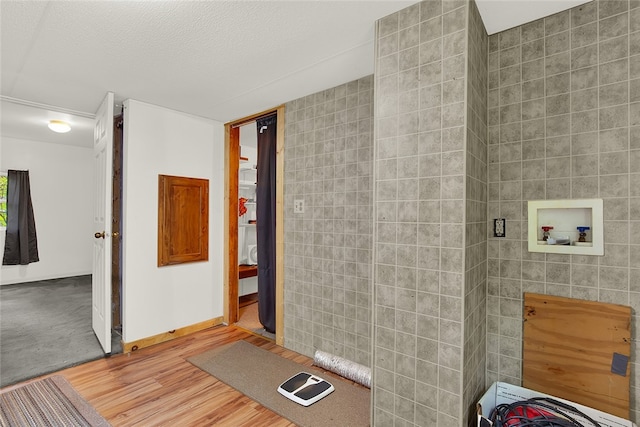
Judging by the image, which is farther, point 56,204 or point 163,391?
point 56,204

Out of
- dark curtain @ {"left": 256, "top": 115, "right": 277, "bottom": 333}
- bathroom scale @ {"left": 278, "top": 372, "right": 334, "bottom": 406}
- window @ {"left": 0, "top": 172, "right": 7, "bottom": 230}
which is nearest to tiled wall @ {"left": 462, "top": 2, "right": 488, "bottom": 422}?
bathroom scale @ {"left": 278, "top": 372, "right": 334, "bottom": 406}

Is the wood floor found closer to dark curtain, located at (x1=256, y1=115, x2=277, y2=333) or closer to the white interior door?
the white interior door

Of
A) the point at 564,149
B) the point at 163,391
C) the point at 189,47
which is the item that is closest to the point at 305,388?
the point at 163,391

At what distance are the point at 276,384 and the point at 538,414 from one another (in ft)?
5.34

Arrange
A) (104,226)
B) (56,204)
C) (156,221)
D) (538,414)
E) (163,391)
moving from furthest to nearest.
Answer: (56,204) < (156,221) < (104,226) < (163,391) < (538,414)

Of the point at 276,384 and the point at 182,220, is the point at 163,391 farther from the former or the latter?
the point at 182,220

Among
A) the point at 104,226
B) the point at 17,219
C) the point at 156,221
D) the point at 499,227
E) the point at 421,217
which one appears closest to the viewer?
the point at 421,217

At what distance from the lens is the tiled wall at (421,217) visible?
145 cm

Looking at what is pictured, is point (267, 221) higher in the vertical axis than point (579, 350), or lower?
higher

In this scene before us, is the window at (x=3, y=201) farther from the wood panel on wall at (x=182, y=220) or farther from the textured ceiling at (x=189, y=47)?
the wood panel on wall at (x=182, y=220)

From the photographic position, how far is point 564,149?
161cm

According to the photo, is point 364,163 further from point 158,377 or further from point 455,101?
point 158,377

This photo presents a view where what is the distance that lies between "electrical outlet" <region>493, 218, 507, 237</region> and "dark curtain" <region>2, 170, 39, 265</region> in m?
6.96

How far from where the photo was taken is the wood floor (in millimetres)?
1889
